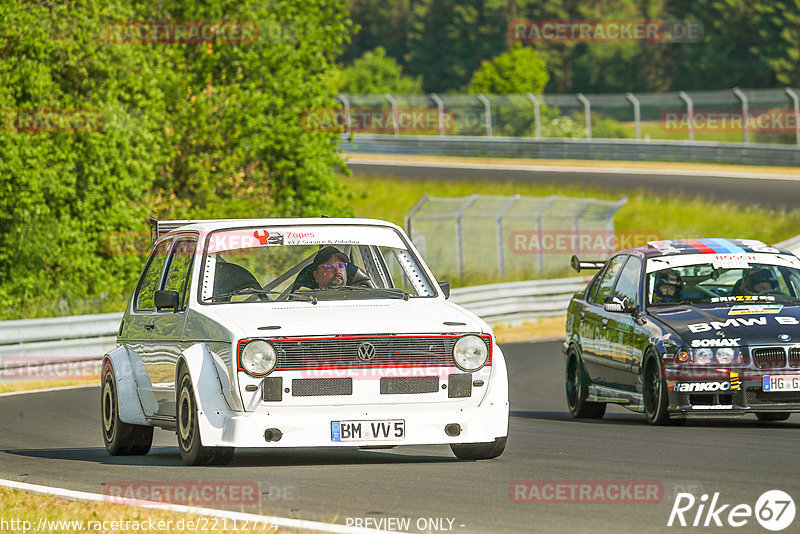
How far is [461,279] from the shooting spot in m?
32.1

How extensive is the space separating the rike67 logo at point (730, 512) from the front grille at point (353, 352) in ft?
6.44

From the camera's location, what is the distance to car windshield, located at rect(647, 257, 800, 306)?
13.1 metres

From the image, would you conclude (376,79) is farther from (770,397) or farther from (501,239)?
(770,397)

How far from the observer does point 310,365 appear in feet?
29.1

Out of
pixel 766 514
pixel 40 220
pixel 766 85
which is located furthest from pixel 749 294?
pixel 766 85

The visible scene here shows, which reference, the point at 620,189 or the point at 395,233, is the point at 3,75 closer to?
the point at 395,233

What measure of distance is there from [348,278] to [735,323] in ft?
11.9

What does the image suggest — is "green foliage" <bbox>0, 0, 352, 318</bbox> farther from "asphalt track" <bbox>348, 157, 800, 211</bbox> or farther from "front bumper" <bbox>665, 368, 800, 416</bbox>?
"front bumper" <bbox>665, 368, 800, 416</bbox>

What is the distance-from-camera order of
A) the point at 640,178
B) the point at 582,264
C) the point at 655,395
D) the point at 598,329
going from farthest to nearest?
1. the point at 640,178
2. the point at 582,264
3. the point at 598,329
4. the point at 655,395

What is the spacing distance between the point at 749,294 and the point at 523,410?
3.25m

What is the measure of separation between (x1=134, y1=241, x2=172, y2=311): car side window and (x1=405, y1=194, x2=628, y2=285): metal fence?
19.1 metres

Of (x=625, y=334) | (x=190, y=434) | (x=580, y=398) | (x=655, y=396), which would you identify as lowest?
(x=580, y=398)

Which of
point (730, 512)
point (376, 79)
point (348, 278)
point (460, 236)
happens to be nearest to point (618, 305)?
point (348, 278)

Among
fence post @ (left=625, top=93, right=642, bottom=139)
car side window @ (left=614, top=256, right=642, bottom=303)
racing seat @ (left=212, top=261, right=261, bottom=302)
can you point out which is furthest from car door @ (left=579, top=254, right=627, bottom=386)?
fence post @ (left=625, top=93, right=642, bottom=139)
